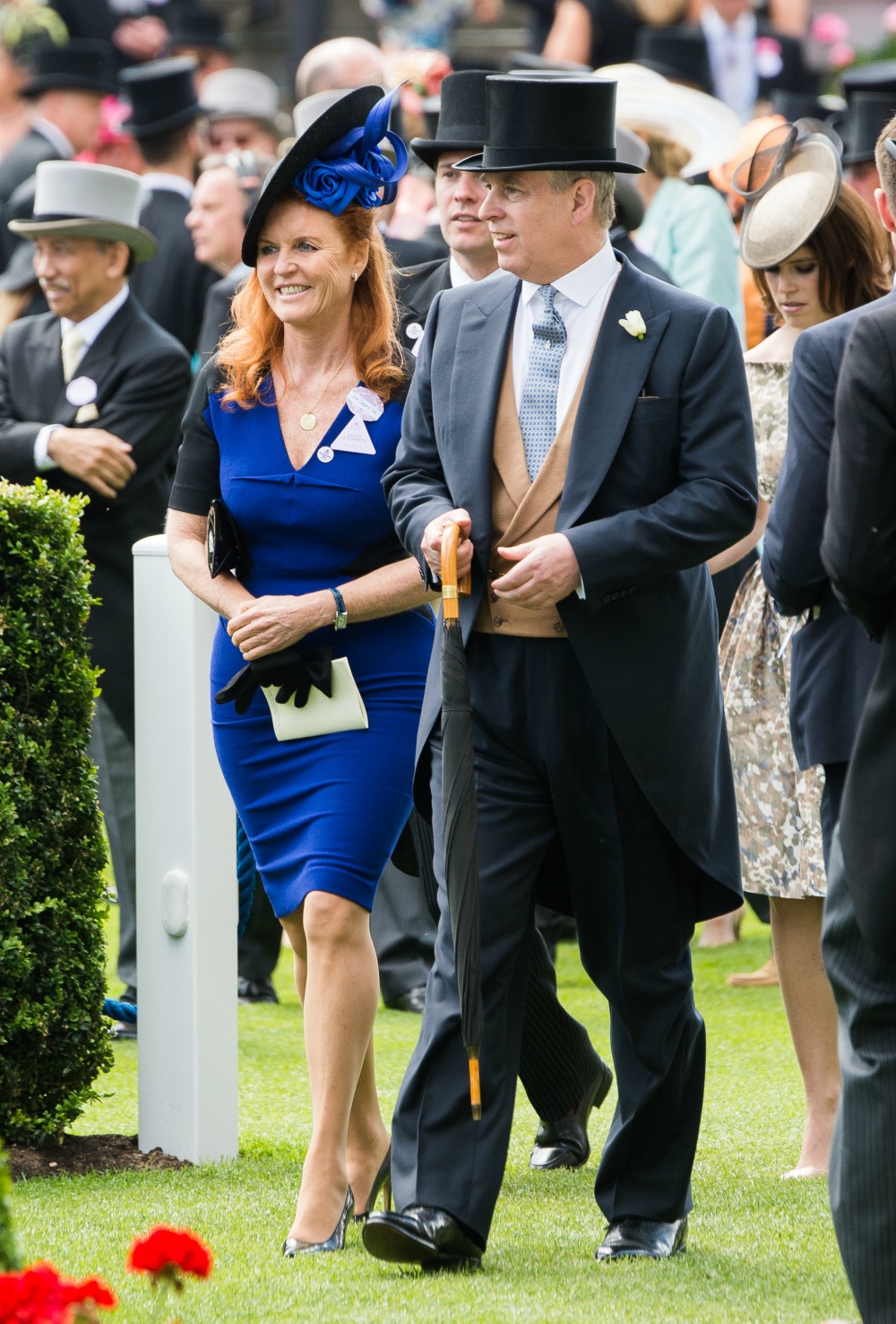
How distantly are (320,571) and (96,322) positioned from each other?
327 centimetres

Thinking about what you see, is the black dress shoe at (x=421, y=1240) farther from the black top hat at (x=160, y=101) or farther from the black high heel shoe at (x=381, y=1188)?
the black top hat at (x=160, y=101)

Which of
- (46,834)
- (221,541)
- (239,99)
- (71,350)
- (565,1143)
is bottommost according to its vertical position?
(565,1143)

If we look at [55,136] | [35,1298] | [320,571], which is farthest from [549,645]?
[55,136]

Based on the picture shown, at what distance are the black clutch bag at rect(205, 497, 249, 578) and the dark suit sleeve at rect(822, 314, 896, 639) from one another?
1.82 meters

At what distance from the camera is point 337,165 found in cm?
463

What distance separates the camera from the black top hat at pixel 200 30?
1536cm

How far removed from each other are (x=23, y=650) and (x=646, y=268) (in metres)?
3.08

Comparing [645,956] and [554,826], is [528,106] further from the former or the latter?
[645,956]

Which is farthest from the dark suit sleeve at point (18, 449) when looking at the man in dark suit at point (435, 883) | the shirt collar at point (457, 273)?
the shirt collar at point (457, 273)

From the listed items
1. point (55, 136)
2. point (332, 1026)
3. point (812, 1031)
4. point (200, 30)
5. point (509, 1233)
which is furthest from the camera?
point (200, 30)

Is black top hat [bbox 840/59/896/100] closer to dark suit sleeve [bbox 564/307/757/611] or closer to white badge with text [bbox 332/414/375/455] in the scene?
white badge with text [bbox 332/414/375/455]

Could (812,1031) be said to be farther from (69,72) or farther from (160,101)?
(69,72)

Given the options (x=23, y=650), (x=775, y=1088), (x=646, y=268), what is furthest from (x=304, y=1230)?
(x=646, y=268)

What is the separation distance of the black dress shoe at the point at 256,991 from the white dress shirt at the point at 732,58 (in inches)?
289
